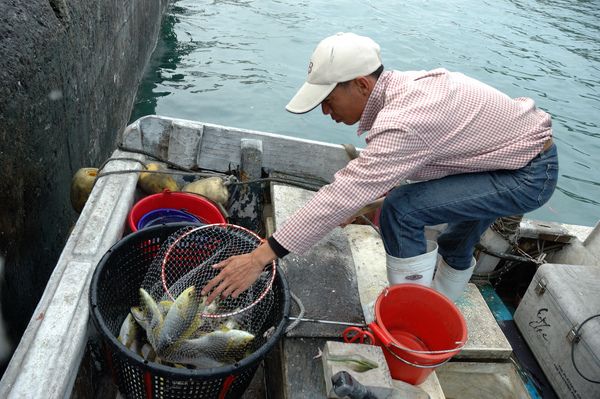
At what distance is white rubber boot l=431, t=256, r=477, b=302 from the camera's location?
2.83 meters

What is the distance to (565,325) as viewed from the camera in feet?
10.1

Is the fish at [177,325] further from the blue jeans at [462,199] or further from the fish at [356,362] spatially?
the blue jeans at [462,199]

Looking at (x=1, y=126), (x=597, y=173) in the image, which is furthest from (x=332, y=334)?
(x=597, y=173)

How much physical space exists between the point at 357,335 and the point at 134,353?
1.12m

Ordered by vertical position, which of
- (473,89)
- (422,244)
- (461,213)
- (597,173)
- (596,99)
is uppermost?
(473,89)

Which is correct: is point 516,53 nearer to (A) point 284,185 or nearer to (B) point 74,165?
(A) point 284,185

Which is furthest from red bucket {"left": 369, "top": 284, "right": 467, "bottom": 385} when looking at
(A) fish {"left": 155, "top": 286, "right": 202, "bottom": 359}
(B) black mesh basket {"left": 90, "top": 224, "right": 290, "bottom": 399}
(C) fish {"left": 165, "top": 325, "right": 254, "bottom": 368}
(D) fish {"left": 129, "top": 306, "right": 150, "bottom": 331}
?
(D) fish {"left": 129, "top": 306, "right": 150, "bottom": 331}

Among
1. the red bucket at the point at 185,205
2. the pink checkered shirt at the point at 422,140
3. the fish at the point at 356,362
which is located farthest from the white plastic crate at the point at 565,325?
the red bucket at the point at 185,205

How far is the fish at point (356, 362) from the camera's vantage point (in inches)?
81.4

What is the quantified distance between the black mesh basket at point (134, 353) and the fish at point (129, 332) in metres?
0.06

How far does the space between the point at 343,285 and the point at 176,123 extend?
7.23ft

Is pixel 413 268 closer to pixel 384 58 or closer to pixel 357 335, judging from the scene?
pixel 357 335

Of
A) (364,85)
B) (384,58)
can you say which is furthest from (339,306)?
(384,58)

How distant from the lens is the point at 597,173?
791cm
